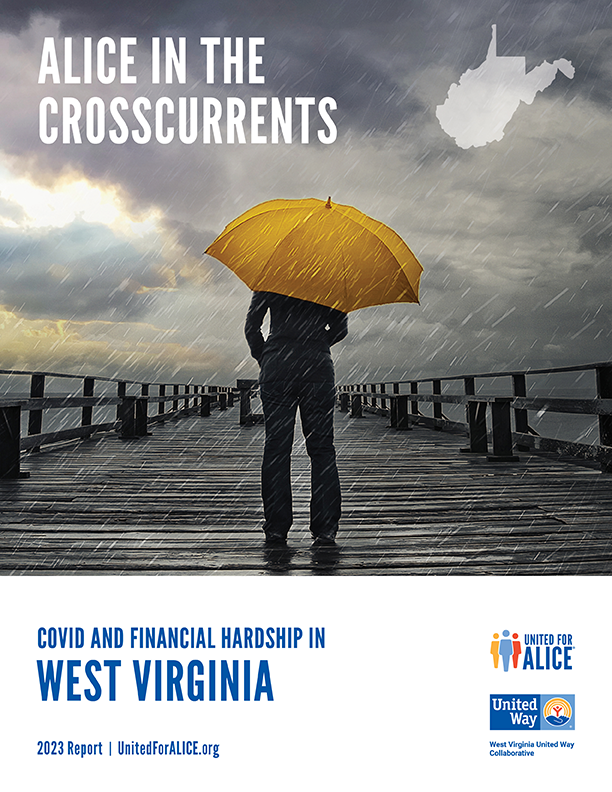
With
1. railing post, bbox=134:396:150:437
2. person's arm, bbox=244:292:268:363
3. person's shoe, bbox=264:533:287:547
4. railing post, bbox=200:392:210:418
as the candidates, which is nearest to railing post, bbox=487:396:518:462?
person's shoe, bbox=264:533:287:547

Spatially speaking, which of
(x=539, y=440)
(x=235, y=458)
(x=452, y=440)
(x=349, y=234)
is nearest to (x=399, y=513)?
(x=349, y=234)

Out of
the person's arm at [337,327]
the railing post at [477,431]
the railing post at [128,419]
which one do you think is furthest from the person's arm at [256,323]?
the railing post at [128,419]

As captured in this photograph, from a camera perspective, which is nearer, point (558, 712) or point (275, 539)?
point (558, 712)

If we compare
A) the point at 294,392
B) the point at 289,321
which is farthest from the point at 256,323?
the point at 294,392

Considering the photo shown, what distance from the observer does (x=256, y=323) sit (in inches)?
124

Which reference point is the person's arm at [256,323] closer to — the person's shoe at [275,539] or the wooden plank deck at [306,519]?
the person's shoe at [275,539]

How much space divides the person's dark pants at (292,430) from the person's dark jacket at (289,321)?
73mm

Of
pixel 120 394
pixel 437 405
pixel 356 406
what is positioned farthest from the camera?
pixel 356 406

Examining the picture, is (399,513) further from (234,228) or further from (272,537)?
(234,228)

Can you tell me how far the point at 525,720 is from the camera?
7.67 ft

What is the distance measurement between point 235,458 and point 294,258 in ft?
15.9

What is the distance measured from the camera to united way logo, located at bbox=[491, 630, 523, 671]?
94.6 inches

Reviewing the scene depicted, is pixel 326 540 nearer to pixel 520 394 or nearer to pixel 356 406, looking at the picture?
pixel 520 394

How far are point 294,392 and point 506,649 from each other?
1.62 m
